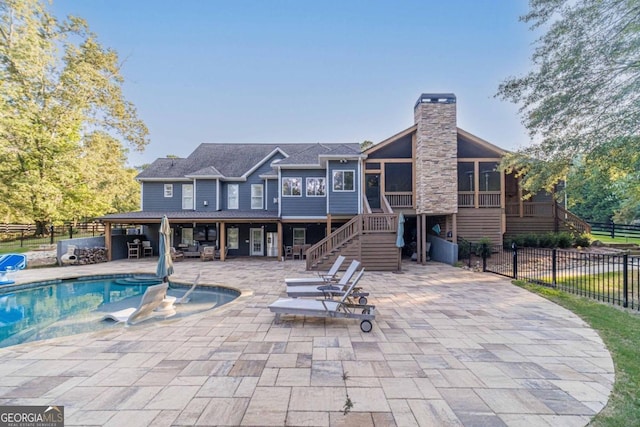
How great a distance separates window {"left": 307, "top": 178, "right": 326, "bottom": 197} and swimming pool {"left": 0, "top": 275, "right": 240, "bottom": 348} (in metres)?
8.73

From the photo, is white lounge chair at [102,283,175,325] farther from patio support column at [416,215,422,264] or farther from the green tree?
the green tree

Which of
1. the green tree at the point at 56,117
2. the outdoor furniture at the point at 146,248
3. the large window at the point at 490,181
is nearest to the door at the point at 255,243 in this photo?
the outdoor furniture at the point at 146,248

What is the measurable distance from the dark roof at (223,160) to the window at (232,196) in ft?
2.45

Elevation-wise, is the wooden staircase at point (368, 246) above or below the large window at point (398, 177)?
below

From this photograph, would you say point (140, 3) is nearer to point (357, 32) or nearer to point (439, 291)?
point (357, 32)

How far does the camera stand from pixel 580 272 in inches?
397

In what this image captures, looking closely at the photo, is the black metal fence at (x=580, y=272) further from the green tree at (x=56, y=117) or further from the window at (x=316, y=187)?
the green tree at (x=56, y=117)

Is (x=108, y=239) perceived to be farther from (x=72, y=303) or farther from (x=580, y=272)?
(x=580, y=272)

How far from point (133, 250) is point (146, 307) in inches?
550

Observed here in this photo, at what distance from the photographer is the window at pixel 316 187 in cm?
1705

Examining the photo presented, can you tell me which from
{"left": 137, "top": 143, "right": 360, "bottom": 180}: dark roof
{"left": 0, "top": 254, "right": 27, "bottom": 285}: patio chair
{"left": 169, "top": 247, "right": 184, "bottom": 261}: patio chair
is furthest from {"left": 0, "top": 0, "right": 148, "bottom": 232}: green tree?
{"left": 169, "top": 247, "right": 184, "bottom": 261}: patio chair

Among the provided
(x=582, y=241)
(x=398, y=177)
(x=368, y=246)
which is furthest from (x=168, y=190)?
(x=582, y=241)

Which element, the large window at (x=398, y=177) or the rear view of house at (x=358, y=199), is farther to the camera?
the large window at (x=398, y=177)

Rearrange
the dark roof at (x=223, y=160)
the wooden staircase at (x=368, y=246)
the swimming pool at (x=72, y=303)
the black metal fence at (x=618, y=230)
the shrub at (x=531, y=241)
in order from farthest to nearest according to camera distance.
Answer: the black metal fence at (x=618, y=230) → the dark roof at (x=223, y=160) → the shrub at (x=531, y=241) → the wooden staircase at (x=368, y=246) → the swimming pool at (x=72, y=303)
